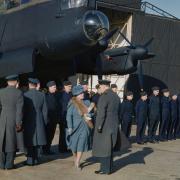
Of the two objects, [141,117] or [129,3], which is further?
Answer: [129,3]

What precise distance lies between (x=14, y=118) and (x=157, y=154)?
4.23m

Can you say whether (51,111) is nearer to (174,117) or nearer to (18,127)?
(18,127)

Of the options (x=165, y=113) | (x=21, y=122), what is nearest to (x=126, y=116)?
(x=165, y=113)

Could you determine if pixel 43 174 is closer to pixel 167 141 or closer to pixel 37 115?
pixel 37 115

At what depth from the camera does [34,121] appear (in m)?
8.45

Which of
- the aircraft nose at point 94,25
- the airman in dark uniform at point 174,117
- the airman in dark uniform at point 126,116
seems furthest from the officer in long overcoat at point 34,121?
the airman in dark uniform at point 174,117

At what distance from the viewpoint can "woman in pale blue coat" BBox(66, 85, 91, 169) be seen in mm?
8258

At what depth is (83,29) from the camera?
36.0ft

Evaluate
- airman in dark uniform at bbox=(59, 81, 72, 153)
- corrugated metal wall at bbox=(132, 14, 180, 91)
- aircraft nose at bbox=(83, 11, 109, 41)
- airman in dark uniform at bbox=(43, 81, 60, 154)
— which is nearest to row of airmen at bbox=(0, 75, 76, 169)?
airman in dark uniform at bbox=(43, 81, 60, 154)

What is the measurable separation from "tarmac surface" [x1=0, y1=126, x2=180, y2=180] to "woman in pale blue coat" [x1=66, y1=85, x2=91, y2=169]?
461 millimetres

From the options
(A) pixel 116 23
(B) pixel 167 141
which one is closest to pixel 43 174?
(B) pixel 167 141

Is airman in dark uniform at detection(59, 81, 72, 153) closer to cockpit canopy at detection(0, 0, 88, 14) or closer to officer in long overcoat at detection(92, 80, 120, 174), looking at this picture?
cockpit canopy at detection(0, 0, 88, 14)

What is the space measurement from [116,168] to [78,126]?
1225 mm

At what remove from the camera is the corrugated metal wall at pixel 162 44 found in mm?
22188
